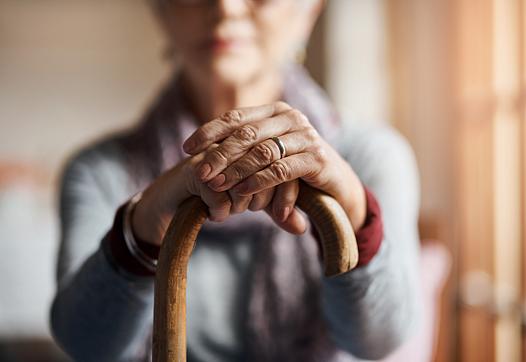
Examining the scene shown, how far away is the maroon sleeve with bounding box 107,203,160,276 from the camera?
0.47 m

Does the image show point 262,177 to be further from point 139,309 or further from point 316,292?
point 316,292

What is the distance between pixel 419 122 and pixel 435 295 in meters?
1.02

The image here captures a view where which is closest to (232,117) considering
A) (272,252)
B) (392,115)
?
(272,252)

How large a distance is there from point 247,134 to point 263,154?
17 millimetres

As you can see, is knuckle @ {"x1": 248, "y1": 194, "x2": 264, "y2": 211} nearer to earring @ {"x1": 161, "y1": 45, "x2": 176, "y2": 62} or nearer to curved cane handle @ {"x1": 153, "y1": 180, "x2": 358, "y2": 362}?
curved cane handle @ {"x1": 153, "y1": 180, "x2": 358, "y2": 362}

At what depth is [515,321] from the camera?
154cm

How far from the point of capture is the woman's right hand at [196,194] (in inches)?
15.6

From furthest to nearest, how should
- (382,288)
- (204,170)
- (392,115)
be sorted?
(392,115)
(382,288)
(204,170)

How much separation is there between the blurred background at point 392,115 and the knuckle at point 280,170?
2.02 ft

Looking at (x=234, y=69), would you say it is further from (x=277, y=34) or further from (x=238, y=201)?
(x=238, y=201)

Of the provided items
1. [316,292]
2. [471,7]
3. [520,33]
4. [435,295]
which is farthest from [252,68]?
[471,7]

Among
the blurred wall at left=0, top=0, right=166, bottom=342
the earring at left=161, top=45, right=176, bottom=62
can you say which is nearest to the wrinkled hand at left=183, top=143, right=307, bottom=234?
the earring at left=161, top=45, right=176, bottom=62

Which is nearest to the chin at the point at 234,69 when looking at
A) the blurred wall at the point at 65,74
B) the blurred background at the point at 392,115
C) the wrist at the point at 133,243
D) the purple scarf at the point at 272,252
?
the purple scarf at the point at 272,252

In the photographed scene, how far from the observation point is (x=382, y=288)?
0.53 metres
